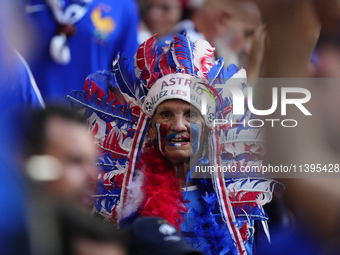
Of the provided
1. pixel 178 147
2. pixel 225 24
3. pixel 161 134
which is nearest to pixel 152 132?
pixel 161 134

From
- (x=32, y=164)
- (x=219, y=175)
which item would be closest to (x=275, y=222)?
(x=219, y=175)

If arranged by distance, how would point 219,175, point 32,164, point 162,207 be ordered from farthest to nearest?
point 219,175
point 162,207
point 32,164

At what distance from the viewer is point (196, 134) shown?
156cm

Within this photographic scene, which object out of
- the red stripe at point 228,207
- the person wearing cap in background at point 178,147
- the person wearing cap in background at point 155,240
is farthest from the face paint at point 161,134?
the person wearing cap in background at point 155,240

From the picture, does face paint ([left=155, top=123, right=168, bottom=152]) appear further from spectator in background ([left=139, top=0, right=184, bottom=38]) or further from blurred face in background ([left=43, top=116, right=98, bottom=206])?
blurred face in background ([left=43, top=116, right=98, bottom=206])

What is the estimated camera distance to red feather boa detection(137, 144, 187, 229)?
1.47 m

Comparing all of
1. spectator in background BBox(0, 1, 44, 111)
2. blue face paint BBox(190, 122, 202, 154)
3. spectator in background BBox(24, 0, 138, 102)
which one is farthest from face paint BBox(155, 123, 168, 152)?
spectator in background BBox(0, 1, 44, 111)

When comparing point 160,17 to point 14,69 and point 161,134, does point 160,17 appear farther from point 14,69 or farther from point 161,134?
point 14,69

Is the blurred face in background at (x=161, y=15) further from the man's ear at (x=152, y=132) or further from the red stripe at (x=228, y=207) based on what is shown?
the red stripe at (x=228, y=207)

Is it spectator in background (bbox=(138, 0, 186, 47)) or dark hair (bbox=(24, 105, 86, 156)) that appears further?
spectator in background (bbox=(138, 0, 186, 47))

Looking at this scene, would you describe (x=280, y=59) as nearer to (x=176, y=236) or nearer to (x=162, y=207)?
(x=162, y=207)

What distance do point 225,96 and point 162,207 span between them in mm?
624

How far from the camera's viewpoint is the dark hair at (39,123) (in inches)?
25.2

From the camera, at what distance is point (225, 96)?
1656 millimetres
